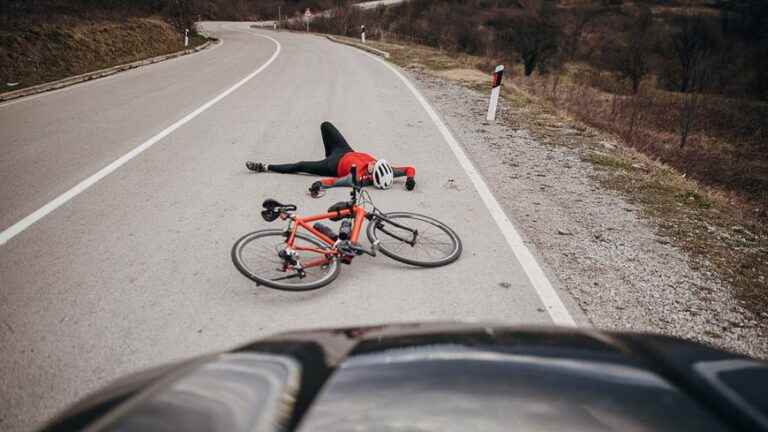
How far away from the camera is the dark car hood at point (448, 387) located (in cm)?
112

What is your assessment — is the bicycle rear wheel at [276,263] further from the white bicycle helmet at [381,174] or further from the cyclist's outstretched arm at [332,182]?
the white bicycle helmet at [381,174]

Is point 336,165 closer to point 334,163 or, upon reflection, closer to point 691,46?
point 334,163

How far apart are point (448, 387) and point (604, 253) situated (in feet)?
11.0

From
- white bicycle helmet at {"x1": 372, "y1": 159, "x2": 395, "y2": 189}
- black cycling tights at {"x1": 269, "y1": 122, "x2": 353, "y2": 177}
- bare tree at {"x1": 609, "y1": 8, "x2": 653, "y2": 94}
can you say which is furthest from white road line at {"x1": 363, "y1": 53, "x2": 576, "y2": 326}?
bare tree at {"x1": 609, "y1": 8, "x2": 653, "y2": 94}

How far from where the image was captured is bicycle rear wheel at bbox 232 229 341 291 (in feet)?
10.9

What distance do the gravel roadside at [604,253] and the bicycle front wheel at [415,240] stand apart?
88 centimetres

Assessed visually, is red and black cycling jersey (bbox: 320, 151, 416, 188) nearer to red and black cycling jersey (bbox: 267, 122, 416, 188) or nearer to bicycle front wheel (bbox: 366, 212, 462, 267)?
red and black cycling jersey (bbox: 267, 122, 416, 188)

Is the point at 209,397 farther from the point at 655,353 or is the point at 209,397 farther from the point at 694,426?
the point at 655,353

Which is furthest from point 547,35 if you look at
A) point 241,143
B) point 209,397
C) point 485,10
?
point 209,397

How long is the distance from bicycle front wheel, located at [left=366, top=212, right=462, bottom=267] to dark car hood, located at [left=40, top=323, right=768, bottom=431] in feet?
7.09

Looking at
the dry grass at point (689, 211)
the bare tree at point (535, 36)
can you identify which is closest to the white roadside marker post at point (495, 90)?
the dry grass at point (689, 211)

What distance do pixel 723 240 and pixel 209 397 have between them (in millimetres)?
5120

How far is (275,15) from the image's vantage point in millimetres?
66188

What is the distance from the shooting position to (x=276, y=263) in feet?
11.9
